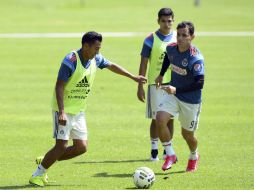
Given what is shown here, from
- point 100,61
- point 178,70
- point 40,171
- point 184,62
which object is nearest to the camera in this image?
point 40,171

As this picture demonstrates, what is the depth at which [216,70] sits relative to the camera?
26.6m

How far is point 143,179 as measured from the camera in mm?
11578

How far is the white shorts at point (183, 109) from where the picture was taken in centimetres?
1291

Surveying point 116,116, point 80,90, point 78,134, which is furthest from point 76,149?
point 116,116

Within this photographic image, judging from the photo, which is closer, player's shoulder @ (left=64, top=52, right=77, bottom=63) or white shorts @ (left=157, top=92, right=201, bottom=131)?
player's shoulder @ (left=64, top=52, right=77, bottom=63)

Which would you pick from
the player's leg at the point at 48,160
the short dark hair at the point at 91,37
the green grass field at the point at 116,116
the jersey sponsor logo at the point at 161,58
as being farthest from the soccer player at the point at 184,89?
the player's leg at the point at 48,160

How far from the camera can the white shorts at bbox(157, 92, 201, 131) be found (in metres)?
12.9

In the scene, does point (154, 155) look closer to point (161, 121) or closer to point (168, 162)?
point (168, 162)

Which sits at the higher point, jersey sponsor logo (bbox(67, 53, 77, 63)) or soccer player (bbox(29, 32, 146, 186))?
jersey sponsor logo (bbox(67, 53, 77, 63))

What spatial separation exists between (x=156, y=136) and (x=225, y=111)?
5.59m

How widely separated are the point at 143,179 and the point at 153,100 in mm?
3075

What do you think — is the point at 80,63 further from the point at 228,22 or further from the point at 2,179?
the point at 228,22

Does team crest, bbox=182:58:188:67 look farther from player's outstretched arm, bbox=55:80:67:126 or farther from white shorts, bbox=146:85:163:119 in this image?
player's outstretched arm, bbox=55:80:67:126

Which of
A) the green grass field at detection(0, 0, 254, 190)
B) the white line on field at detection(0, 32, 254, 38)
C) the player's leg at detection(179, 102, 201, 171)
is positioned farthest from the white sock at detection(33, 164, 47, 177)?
the white line on field at detection(0, 32, 254, 38)
